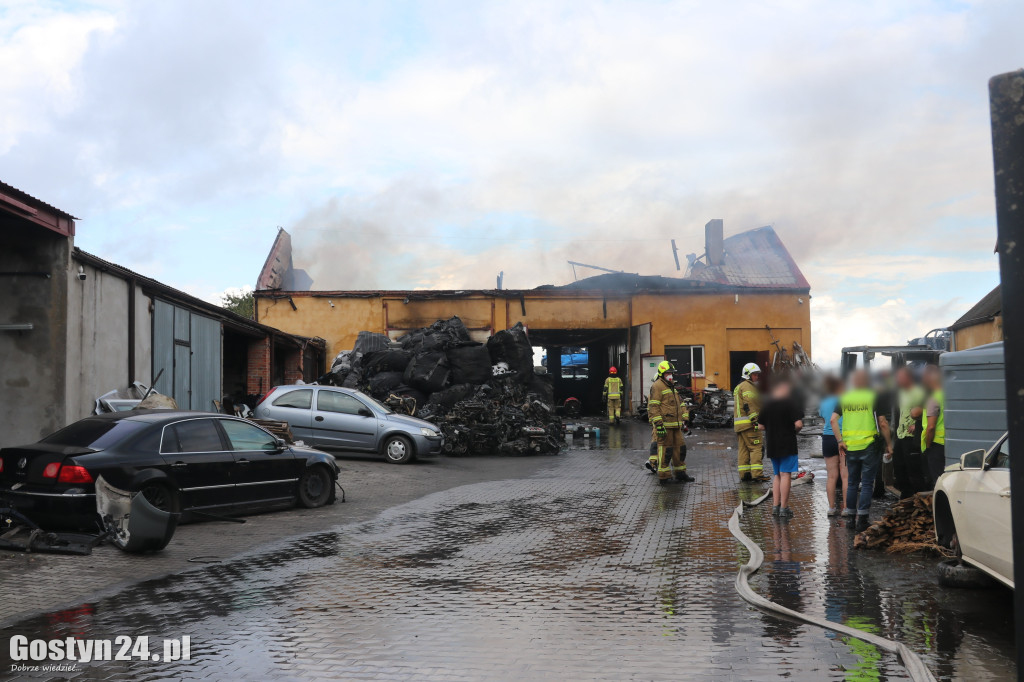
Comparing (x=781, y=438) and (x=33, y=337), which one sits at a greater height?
(x=33, y=337)

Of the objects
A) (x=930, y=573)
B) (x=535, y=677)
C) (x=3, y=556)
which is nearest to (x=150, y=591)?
(x=3, y=556)

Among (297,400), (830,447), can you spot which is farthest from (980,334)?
(297,400)

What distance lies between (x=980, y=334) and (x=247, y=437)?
2957 cm

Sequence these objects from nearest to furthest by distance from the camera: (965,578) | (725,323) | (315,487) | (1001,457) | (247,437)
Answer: (1001,457), (965,578), (247,437), (315,487), (725,323)

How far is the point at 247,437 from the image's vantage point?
1088 centimetres

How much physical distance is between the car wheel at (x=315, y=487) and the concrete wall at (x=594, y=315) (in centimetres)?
2237

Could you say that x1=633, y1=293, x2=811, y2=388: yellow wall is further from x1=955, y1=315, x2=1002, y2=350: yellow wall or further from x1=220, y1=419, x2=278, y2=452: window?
x1=220, y1=419, x2=278, y2=452: window

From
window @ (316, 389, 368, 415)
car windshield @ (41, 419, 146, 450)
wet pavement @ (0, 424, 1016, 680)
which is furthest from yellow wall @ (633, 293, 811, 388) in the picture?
car windshield @ (41, 419, 146, 450)

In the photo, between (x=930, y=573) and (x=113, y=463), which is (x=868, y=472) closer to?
(x=930, y=573)

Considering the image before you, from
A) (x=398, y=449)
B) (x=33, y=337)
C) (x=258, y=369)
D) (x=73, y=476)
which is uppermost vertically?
(x=33, y=337)

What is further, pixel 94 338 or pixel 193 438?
pixel 94 338

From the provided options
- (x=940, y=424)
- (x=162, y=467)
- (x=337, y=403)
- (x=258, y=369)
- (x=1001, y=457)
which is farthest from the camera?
(x=258, y=369)

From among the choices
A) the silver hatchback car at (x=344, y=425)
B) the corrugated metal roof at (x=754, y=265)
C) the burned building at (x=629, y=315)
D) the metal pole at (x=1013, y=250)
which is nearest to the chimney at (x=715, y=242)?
the corrugated metal roof at (x=754, y=265)

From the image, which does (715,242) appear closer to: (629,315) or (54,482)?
(629,315)
